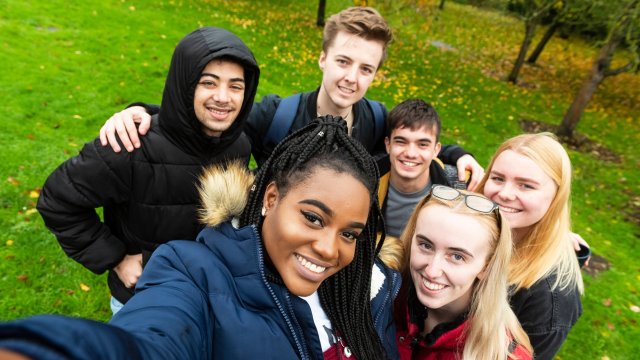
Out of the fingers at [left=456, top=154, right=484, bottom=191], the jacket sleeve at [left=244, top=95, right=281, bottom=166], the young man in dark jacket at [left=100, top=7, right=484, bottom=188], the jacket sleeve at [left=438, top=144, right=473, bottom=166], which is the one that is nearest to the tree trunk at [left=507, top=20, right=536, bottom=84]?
the jacket sleeve at [left=438, top=144, right=473, bottom=166]

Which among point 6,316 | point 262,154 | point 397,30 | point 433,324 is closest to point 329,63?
point 262,154

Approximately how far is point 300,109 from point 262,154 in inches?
19.9

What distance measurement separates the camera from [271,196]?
176cm

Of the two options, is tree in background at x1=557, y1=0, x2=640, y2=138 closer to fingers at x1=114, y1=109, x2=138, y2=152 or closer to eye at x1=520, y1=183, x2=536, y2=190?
eye at x1=520, y1=183, x2=536, y2=190

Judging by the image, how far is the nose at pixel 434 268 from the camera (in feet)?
6.88

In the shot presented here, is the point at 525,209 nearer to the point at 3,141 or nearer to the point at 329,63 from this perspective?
the point at 329,63

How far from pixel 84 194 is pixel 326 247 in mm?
1574

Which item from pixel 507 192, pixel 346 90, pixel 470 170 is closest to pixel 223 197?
pixel 346 90

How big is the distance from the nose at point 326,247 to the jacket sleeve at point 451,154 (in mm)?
2554

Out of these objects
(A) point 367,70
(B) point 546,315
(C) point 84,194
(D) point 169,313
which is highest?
(A) point 367,70

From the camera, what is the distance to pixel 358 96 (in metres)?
3.26

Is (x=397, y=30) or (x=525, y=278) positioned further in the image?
(x=397, y=30)

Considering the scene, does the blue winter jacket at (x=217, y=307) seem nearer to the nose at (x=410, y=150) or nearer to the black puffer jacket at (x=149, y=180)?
the black puffer jacket at (x=149, y=180)

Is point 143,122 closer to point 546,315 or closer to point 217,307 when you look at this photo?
point 217,307
